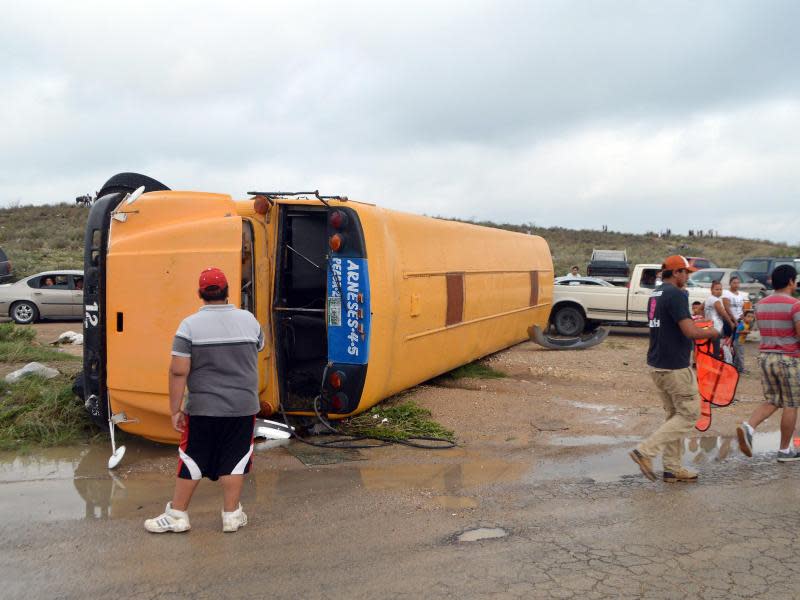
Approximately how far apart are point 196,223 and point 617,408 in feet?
17.8

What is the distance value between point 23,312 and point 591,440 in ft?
55.9

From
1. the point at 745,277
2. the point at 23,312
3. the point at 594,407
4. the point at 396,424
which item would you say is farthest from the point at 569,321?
the point at 23,312

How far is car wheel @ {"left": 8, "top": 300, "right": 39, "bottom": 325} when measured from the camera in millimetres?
19609

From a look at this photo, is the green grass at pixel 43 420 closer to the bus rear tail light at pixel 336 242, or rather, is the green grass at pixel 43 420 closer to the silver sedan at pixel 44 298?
the bus rear tail light at pixel 336 242

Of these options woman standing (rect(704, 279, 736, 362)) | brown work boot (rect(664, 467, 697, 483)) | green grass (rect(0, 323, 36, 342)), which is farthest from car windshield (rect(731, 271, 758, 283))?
green grass (rect(0, 323, 36, 342))

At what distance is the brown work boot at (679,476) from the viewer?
5.95 metres

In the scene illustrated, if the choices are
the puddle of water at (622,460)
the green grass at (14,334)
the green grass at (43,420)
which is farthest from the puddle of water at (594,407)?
the green grass at (14,334)

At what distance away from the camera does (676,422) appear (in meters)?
5.95

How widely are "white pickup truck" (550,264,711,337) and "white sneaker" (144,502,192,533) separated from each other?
13.5 m

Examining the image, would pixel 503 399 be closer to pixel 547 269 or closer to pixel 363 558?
pixel 363 558

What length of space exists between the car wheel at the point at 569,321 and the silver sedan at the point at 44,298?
40.5 feet

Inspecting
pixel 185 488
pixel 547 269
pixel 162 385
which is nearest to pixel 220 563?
pixel 185 488

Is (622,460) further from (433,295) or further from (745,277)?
(745,277)

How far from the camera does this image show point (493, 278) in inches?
435
